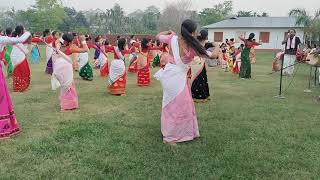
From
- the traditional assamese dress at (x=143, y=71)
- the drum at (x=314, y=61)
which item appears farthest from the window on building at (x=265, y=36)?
the drum at (x=314, y=61)

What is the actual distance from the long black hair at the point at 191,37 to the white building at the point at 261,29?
34.4 m

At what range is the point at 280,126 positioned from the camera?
6625mm

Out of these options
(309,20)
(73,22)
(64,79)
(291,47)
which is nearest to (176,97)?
(64,79)

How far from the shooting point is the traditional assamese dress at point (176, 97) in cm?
545

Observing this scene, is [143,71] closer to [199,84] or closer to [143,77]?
[143,77]

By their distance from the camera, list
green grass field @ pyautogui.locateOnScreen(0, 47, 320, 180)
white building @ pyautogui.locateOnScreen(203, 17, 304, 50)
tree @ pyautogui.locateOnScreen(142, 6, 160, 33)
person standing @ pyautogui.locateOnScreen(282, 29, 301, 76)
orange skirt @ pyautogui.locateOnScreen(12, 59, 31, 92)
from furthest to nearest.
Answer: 1. tree @ pyautogui.locateOnScreen(142, 6, 160, 33)
2. white building @ pyautogui.locateOnScreen(203, 17, 304, 50)
3. person standing @ pyautogui.locateOnScreen(282, 29, 301, 76)
4. orange skirt @ pyautogui.locateOnScreen(12, 59, 31, 92)
5. green grass field @ pyautogui.locateOnScreen(0, 47, 320, 180)

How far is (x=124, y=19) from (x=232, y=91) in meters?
52.9

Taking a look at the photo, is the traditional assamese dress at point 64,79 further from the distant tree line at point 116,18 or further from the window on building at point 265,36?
the distant tree line at point 116,18

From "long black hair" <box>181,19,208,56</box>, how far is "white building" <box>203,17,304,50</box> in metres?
34.4

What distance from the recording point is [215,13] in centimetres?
5594

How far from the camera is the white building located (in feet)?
129

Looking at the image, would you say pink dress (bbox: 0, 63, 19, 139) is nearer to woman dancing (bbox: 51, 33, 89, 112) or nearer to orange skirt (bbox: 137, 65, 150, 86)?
woman dancing (bbox: 51, 33, 89, 112)

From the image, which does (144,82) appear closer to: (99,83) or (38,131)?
(99,83)

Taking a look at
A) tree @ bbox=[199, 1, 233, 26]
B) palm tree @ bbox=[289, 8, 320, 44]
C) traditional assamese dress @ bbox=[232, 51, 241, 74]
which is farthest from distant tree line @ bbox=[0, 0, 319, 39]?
traditional assamese dress @ bbox=[232, 51, 241, 74]
